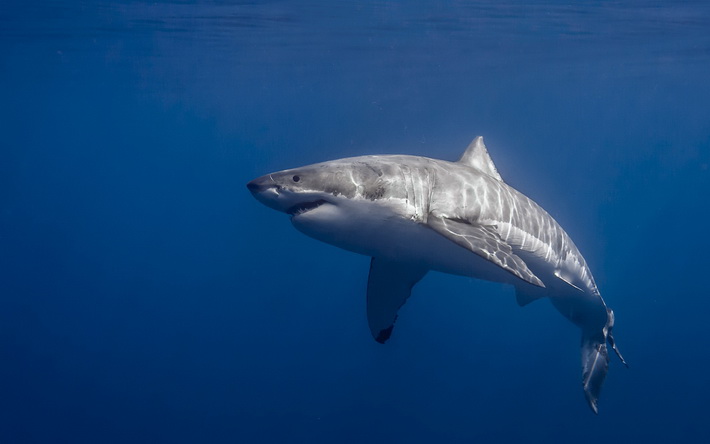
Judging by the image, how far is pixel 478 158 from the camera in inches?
261

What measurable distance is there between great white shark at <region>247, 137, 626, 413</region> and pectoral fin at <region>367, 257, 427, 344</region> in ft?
0.04

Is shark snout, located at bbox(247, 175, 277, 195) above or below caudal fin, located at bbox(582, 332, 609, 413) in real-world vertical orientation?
above

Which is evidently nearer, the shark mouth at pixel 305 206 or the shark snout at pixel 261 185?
the shark snout at pixel 261 185

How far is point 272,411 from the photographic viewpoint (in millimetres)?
19922

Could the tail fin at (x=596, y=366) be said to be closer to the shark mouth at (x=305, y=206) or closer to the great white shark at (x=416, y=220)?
the great white shark at (x=416, y=220)

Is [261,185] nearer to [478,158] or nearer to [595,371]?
[478,158]

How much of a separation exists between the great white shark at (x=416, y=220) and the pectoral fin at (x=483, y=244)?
0.04ft

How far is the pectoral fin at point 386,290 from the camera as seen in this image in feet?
20.2

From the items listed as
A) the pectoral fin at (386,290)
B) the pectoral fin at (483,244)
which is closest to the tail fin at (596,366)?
the pectoral fin at (386,290)

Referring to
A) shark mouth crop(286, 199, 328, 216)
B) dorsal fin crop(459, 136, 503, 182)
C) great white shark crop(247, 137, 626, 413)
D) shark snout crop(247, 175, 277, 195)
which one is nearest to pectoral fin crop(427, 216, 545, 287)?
great white shark crop(247, 137, 626, 413)

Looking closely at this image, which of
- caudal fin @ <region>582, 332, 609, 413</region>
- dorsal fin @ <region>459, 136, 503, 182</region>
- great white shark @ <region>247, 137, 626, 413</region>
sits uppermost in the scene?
dorsal fin @ <region>459, 136, 503, 182</region>

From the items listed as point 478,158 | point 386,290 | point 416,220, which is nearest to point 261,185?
point 416,220

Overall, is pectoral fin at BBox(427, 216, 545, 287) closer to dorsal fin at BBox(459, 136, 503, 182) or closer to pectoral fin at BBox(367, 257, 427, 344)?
pectoral fin at BBox(367, 257, 427, 344)

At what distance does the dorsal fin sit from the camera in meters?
6.52
